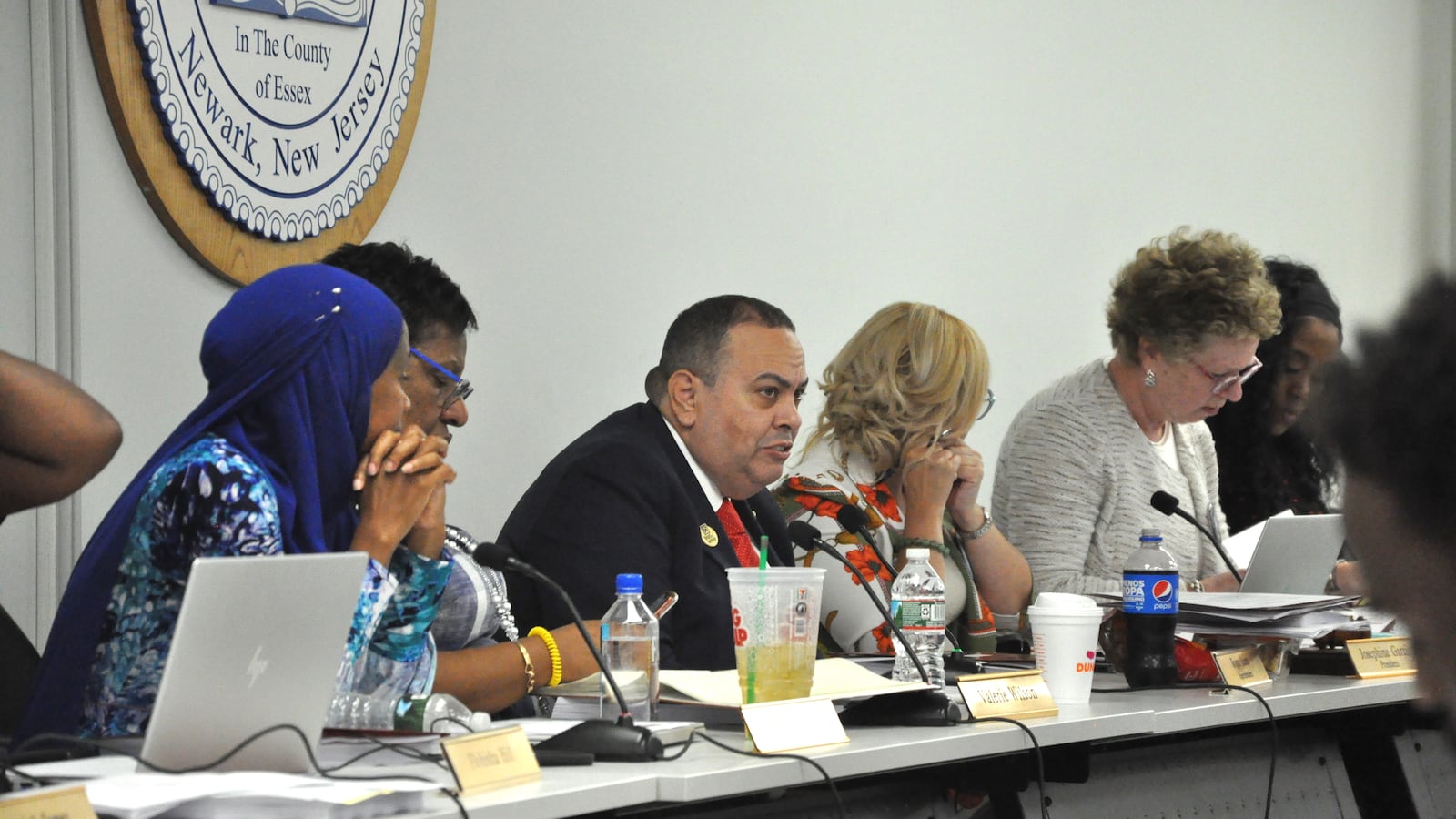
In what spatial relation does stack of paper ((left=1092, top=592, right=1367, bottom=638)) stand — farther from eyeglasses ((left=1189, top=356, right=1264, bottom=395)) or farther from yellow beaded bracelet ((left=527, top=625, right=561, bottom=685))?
yellow beaded bracelet ((left=527, top=625, right=561, bottom=685))

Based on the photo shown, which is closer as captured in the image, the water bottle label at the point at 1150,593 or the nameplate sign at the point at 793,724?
the nameplate sign at the point at 793,724

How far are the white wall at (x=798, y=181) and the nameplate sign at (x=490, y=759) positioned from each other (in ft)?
4.52

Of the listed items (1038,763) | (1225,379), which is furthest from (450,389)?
(1225,379)

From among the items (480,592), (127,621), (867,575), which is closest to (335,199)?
(480,592)

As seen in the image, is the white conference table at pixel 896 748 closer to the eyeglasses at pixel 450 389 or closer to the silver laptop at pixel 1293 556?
the silver laptop at pixel 1293 556

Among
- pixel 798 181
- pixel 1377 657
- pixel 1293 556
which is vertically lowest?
pixel 1377 657

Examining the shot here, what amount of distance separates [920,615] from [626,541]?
0.47 metres

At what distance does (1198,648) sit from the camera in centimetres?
231

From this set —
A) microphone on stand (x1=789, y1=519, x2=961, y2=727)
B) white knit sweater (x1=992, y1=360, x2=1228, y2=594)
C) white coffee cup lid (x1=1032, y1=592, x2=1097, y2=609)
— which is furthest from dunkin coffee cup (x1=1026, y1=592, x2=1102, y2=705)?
white knit sweater (x1=992, y1=360, x2=1228, y2=594)

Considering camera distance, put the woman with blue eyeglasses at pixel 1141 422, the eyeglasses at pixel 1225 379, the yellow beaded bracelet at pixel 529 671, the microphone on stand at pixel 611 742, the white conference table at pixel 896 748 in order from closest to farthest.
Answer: the white conference table at pixel 896 748 → the microphone on stand at pixel 611 742 → the yellow beaded bracelet at pixel 529 671 → the woman with blue eyeglasses at pixel 1141 422 → the eyeglasses at pixel 1225 379

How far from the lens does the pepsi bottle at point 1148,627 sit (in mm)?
2215

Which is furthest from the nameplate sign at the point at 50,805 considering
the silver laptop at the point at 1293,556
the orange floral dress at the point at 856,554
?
the silver laptop at the point at 1293,556

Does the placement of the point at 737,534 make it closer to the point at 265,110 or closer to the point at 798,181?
the point at 265,110

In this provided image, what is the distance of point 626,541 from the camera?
2262mm
